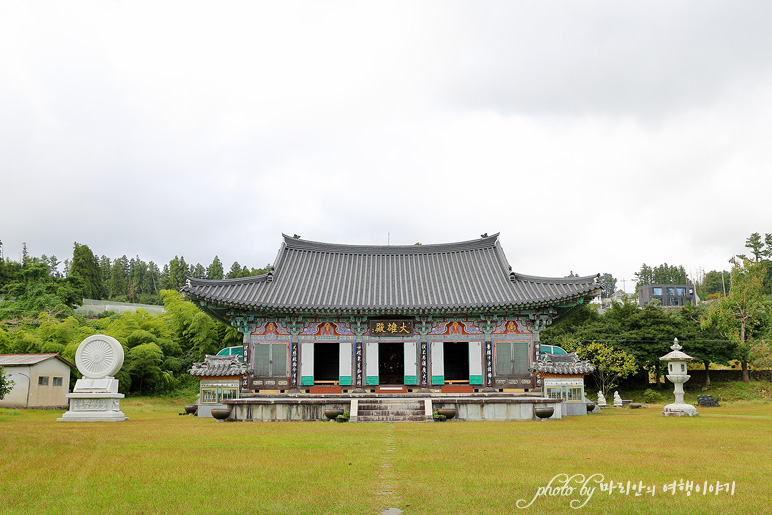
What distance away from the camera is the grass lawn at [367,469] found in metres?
6.47

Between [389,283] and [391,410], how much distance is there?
8089 millimetres

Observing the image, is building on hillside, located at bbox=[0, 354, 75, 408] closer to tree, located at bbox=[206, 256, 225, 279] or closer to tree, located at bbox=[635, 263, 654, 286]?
tree, located at bbox=[206, 256, 225, 279]

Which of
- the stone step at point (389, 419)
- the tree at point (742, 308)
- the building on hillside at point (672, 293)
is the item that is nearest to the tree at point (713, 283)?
the building on hillside at point (672, 293)

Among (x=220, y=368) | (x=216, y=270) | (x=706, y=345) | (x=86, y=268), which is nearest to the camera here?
(x=220, y=368)

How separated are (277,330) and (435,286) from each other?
23.9 feet

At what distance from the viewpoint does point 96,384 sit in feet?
65.7

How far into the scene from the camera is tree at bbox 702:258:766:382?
146ft

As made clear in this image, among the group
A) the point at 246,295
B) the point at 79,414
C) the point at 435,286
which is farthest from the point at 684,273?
the point at 79,414

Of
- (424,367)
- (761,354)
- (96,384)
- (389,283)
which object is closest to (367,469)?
(96,384)

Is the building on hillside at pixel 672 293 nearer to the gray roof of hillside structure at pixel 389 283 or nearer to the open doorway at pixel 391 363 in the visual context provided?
the gray roof of hillside structure at pixel 389 283

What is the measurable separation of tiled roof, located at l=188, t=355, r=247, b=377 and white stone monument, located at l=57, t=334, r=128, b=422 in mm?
2868

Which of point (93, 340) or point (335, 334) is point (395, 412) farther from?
point (93, 340)

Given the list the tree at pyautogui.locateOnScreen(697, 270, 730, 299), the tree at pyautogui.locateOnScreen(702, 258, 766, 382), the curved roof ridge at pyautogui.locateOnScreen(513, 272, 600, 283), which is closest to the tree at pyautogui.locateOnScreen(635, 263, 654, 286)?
the tree at pyautogui.locateOnScreen(697, 270, 730, 299)

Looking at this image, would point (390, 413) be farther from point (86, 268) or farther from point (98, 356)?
point (86, 268)
